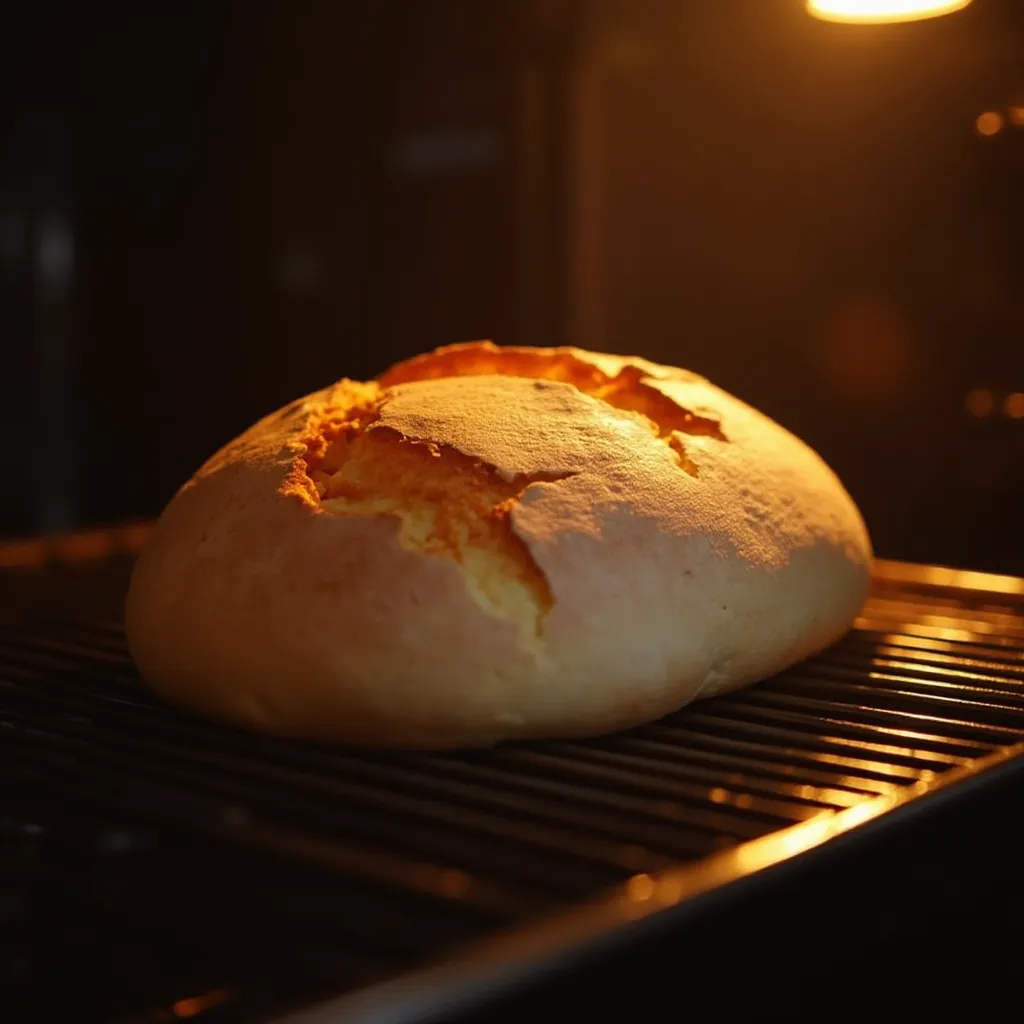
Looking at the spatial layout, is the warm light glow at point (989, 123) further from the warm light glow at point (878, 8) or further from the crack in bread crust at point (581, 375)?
the crack in bread crust at point (581, 375)

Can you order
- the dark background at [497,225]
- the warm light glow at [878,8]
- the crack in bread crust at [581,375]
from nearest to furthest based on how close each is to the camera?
the crack in bread crust at [581,375] → the warm light glow at [878,8] → the dark background at [497,225]

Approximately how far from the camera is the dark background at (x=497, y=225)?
1.78 metres

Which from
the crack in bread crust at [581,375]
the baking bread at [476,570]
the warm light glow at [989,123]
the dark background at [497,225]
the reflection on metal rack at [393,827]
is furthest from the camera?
the dark background at [497,225]

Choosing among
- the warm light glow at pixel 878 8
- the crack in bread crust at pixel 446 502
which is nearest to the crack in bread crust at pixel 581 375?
the crack in bread crust at pixel 446 502

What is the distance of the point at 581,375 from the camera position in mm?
1252

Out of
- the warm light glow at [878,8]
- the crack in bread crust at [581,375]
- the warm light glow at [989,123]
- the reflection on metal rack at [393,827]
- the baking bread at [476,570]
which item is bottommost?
the reflection on metal rack at [393,827]

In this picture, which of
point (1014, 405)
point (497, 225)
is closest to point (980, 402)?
point (1014, 405)

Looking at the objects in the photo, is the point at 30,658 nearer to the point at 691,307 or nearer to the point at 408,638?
the point at 408,638

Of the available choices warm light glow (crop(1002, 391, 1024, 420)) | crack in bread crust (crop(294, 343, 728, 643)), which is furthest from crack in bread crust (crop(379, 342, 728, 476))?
warm light glow (crop(1002, 391, 1024, 420))

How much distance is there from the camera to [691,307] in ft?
6.68

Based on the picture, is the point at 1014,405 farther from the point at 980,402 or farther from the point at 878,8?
the point at 878,8

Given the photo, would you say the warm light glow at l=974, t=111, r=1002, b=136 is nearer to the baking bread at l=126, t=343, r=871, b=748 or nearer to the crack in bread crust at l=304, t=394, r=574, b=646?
the baking bread at l=126, t=343, r=871, b=748

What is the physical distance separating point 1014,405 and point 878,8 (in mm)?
570

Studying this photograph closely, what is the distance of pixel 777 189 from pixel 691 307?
22 centimetres
